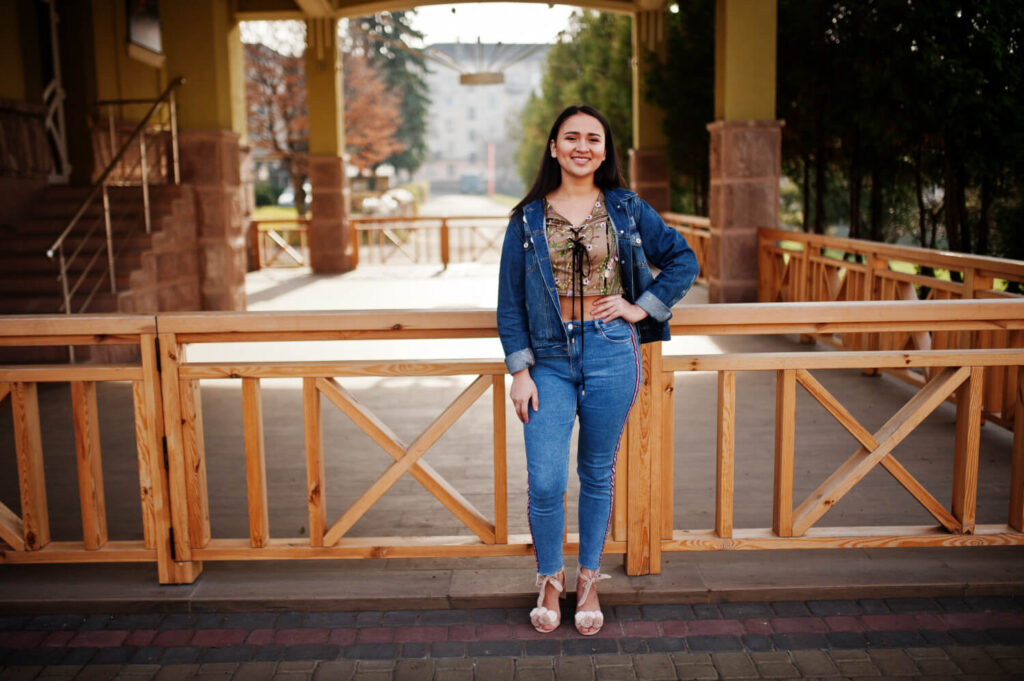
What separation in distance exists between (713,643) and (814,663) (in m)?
0.31

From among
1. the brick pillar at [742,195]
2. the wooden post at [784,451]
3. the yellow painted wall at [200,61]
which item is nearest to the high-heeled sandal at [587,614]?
the wooden post at [784,451]

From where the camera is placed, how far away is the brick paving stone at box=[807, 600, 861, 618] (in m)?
3.09

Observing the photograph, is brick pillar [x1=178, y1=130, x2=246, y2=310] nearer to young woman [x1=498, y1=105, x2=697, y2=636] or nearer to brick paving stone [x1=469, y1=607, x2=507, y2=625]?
brick paving stone [x1=469, y1=607, x2=507, y2=625]

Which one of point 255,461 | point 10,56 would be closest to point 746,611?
point 255,461

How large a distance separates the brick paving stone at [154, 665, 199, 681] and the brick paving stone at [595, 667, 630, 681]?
1250mm

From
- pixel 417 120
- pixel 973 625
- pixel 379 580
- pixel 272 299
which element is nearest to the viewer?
pixel 973 625

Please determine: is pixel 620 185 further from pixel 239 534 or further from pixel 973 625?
pixel 239 534

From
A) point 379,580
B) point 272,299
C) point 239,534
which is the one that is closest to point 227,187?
point 272,299

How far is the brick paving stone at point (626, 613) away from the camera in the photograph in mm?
3076

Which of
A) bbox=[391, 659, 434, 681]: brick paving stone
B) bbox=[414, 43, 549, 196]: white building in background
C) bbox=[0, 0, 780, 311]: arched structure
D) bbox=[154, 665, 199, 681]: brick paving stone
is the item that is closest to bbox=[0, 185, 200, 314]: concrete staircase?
bbox=[0, 0, 780, 311]: arched structure

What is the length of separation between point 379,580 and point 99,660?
94 cm

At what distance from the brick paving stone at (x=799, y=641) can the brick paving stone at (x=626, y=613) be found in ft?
1.49

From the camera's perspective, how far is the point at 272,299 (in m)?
11.9

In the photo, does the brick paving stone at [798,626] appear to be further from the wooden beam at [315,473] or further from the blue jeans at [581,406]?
the wooden beam at [315,473]
